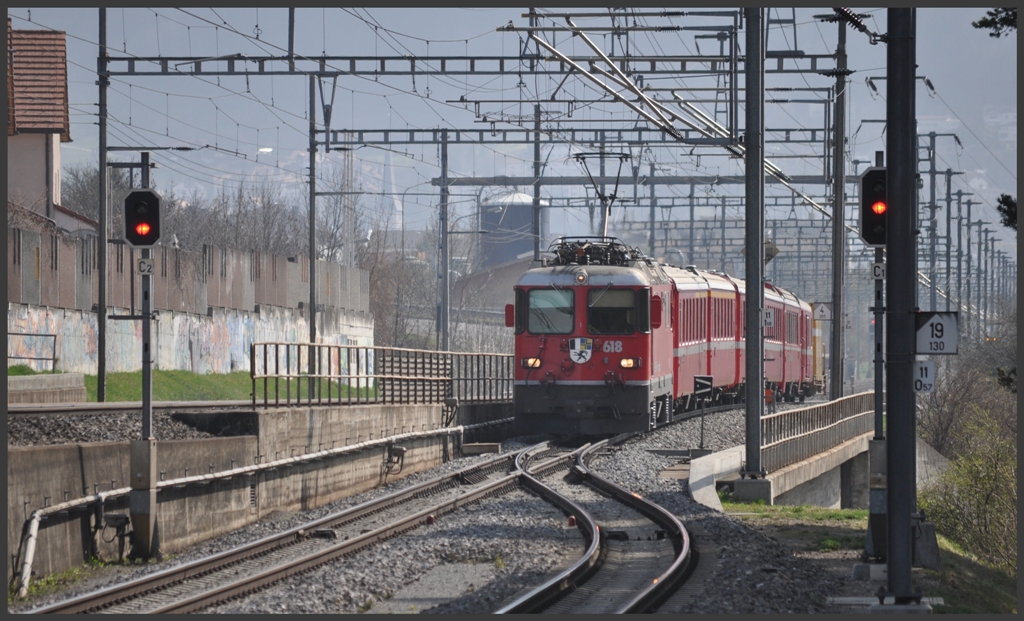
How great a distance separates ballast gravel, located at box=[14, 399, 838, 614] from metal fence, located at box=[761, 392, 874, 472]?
4.45 m

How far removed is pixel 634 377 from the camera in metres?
25.7

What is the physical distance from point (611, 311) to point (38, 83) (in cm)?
3414

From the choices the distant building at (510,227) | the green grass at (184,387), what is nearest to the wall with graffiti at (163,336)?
the green grass at (184,387)

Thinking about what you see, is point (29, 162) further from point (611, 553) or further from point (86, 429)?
point (611, 553)

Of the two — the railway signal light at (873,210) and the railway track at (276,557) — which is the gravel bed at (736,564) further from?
the railway signal light at (873,210)

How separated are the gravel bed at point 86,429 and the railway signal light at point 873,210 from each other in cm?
873

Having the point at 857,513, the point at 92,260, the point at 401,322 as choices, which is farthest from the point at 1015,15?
the point at 401,322

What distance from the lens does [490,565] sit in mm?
13109

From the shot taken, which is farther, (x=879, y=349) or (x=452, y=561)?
(x=879, y=349)

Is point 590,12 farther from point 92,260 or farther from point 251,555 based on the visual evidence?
point 92,260

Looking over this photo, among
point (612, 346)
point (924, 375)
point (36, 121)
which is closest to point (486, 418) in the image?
point (612, 346)

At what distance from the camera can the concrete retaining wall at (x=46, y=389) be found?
83.9 feet

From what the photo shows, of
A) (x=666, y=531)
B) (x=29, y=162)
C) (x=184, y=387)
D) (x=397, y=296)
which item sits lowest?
(x=666, y=531)

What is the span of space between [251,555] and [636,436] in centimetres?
1599
